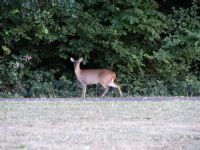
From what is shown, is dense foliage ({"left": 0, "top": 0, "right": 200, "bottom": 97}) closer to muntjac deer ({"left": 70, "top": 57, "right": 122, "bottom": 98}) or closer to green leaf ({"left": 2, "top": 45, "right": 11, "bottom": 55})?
green leaf ({"left": 2, "top": 45, "right": 11, "bottom": 55})

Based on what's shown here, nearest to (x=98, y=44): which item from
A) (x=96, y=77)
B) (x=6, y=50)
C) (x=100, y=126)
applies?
(x=96, y=77)

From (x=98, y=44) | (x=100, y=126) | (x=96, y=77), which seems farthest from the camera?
(x=98, y=44)

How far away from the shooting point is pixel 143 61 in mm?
19500

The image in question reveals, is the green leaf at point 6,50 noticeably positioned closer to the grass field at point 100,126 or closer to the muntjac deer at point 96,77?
the muntjac deer at point 96,77

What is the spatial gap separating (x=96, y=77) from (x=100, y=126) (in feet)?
30.3

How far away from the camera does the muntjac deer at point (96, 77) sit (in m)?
18.4

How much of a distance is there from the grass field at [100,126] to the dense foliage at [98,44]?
5.50 meters

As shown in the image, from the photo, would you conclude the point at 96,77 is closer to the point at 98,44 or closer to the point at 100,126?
the point at 98,44

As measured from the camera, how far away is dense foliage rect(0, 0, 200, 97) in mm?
18062

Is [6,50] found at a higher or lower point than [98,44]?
lower

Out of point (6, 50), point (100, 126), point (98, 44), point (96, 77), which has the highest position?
point (98, 44)

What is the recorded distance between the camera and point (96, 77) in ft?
60.5

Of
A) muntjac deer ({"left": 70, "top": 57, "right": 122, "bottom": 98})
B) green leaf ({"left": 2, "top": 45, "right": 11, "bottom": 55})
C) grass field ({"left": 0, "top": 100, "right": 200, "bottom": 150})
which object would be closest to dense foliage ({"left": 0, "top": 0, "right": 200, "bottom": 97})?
green leaf ({"left": 2, "top": 45, "right": 11, "bottom": 55})

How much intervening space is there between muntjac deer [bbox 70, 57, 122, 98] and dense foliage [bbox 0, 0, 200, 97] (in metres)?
0.30
